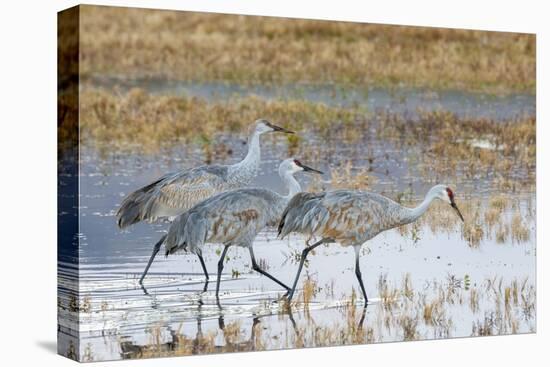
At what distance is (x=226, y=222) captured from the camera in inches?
511

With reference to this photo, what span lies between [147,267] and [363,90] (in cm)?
280

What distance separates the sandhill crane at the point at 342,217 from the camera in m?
13.3

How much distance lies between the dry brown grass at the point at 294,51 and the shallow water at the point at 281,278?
0.86 feet

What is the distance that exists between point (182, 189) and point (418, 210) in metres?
2.42

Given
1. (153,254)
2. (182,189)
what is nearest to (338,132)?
(182,189)

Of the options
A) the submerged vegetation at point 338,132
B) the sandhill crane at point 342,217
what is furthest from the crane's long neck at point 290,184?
the submerged vegetation at point 338,132

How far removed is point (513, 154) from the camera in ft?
47.4

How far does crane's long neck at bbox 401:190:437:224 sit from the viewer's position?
45.0 ft

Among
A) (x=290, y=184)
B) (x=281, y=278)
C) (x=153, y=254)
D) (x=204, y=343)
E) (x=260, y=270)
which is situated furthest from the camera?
(x=290, y=184)

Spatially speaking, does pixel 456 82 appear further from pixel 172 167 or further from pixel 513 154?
pixel 172 167

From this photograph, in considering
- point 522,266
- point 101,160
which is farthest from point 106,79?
point 522,266

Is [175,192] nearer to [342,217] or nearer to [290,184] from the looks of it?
[290,184]

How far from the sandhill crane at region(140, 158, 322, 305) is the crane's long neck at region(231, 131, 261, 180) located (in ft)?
0.60

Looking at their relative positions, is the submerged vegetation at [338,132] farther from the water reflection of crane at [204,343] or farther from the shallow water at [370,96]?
the water reflection of crane at [204,343]
